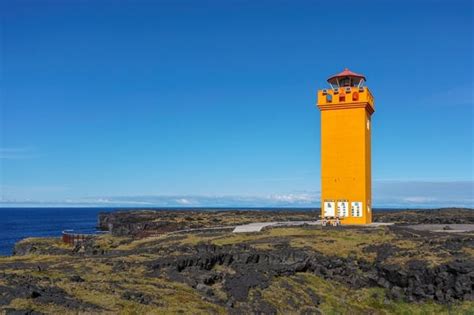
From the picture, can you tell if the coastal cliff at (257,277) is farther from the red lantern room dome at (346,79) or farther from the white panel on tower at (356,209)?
the red lantern room dome at (346,79)

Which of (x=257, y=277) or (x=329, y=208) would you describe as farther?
(x=329, y=208)

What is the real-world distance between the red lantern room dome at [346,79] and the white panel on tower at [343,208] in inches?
474

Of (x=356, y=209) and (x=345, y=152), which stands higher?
(x=345, y=152)

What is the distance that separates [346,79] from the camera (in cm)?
5116

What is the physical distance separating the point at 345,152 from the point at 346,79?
7.61 meters

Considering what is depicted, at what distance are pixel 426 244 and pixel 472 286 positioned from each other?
6.87 meters

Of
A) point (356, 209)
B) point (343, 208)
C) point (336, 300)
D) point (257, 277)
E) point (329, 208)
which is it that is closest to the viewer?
point (336, 300)

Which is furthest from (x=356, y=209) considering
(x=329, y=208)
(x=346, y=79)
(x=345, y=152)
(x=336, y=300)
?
(x=336, y=300)

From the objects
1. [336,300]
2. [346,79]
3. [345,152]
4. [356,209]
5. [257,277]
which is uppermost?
[346,79]

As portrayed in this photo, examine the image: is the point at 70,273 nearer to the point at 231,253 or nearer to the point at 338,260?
the point at 231,253

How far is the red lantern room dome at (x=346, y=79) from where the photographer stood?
1996 inches

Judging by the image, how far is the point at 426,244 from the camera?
34.2m

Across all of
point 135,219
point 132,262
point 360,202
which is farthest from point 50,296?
point 135,219

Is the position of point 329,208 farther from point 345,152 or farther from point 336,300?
point 336,300
